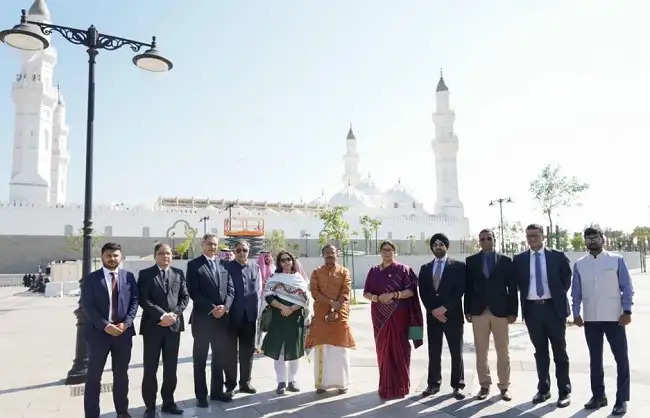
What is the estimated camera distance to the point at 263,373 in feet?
19.7

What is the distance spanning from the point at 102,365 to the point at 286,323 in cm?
188

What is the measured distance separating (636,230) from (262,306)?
70264 mm

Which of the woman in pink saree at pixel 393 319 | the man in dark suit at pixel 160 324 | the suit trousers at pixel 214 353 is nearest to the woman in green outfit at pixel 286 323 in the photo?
the suit trousers at pixel 214 353

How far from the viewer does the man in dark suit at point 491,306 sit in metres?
4.84

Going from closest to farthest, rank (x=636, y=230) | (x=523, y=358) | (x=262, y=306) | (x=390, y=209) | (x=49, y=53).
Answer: (x=262, y=306) < (x=523, y=358) < (x=49, y=53) < (x=390, y=209) < (x=636, y=230)

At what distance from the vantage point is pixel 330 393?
503 cm

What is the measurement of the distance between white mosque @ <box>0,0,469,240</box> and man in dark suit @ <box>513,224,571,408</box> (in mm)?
33675

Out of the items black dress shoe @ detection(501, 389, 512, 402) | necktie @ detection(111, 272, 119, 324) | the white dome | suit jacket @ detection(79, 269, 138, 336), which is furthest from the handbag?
the white dome

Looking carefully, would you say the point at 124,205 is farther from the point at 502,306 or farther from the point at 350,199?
the point at 502,306

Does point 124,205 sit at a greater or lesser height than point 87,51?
greater

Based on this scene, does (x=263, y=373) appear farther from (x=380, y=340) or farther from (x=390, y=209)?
(x=390, y=209)

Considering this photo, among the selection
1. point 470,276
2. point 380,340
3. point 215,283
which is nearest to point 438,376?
point 380,340

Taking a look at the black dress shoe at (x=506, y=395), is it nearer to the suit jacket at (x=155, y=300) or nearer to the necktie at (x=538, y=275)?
the necktie at (x=538, y=275)

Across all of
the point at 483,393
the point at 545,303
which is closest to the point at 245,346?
the point at 483,393
